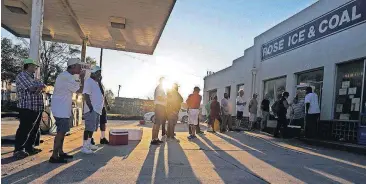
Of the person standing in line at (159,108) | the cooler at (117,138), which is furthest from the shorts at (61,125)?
the person standing in line at (159,108)

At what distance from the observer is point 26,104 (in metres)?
5.61

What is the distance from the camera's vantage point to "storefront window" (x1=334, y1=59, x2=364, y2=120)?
977 cm

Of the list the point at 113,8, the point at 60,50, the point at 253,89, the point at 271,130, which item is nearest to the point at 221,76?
the point at 253,89

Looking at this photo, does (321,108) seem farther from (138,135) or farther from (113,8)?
(113,8)

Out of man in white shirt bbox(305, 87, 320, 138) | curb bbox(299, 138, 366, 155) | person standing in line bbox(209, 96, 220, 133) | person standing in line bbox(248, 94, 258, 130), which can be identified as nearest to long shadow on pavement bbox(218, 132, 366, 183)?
curb bbox(299, 138, 366, 155)

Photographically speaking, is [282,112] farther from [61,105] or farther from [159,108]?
[61,105]

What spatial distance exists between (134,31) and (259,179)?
854 centimetres

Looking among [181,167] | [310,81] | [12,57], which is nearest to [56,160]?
[181,167]

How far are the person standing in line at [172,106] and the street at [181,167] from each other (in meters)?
2.32

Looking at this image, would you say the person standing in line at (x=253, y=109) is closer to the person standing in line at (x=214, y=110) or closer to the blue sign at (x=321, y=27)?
the person standing in line at (x=214, y=110)

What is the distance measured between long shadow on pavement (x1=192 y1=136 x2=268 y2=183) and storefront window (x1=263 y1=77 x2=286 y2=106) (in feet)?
26.0

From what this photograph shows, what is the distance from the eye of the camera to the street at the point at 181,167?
14.8 feet

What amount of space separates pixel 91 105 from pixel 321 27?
9.06 metres

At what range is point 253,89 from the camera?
16938 millimetres
